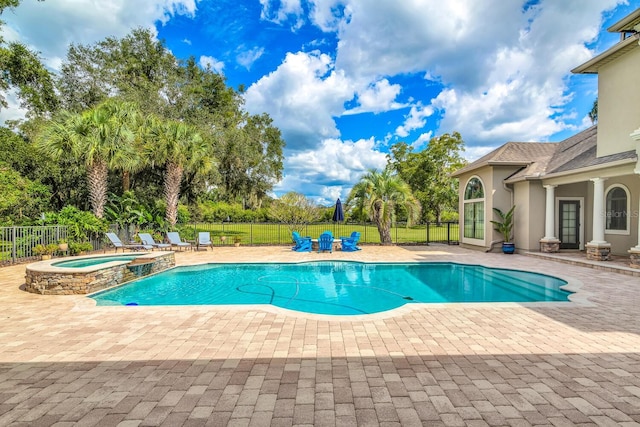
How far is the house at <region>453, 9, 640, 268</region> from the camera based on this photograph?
1055 centimetres

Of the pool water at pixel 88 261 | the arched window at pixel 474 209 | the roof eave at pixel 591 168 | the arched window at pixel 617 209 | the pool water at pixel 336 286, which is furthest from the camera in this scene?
the arched window at pixel 474 209

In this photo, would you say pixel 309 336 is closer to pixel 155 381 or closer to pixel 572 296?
pixel 155 381

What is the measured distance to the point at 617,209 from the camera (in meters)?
12.9

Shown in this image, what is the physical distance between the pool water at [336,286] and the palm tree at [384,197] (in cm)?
543

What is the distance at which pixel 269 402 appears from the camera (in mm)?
2834

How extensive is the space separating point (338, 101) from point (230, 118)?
10.8 metres

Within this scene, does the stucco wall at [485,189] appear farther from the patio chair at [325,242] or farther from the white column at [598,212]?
the patio chair at [325,242]

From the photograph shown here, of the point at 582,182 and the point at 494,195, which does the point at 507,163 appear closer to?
the point at 494,195

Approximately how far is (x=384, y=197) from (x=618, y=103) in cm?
979

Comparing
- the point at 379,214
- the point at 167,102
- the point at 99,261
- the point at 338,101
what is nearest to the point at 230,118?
the point at 167,102

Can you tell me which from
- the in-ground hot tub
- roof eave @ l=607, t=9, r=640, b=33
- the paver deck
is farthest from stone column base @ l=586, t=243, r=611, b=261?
the in-ground hot tub

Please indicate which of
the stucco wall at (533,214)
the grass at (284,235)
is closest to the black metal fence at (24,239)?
the grass at (284,235)

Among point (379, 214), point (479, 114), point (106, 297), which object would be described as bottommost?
point (106, 297)

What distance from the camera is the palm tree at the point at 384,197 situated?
17.1 metres
